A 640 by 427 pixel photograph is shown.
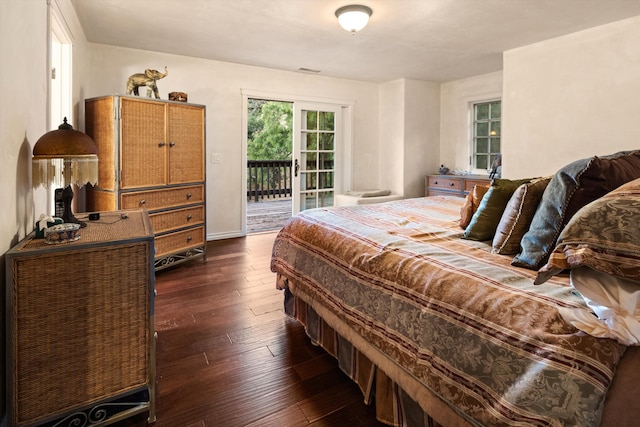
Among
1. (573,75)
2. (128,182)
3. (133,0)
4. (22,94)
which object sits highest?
(133,0)

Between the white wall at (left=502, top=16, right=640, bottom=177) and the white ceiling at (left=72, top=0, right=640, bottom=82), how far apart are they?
17cm

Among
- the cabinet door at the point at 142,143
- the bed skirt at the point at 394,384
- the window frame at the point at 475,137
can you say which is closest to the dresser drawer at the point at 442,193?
the window frame at the point at 475,137

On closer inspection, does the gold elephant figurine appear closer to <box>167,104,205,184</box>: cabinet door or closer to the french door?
<box>167,104,205,184</box>: cabinet door

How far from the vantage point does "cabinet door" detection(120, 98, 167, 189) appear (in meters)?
3.07

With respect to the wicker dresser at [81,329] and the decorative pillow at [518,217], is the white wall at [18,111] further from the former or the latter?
the decorative pillow at [518,217]

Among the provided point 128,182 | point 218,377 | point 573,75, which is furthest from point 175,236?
point 573,75

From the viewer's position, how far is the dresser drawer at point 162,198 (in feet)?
10.2

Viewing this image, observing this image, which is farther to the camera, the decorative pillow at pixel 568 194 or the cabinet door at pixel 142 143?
the cabinet door at pixel 142 143

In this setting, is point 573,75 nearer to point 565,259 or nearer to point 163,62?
point 565,259

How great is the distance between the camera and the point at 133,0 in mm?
2861

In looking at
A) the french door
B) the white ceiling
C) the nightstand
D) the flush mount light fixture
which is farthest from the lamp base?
the nightstand

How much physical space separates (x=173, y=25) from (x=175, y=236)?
2042 mm

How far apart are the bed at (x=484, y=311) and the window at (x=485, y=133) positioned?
393cm

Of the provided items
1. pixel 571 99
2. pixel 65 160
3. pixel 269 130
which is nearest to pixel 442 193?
pixel 571 99
